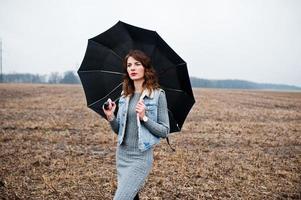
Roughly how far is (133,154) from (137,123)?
34 centimetres

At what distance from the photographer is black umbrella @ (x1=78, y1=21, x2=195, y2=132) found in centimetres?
400

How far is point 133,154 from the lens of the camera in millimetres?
3641

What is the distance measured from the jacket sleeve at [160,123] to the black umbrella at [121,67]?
1.80 ft

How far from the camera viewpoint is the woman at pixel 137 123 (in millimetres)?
3551

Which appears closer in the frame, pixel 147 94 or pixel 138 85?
pixel 147 94

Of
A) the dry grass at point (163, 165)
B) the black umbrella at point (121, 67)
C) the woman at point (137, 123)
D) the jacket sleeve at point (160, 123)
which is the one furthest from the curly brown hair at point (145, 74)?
the dry grass at point (163, 165)

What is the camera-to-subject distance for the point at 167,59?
13.5ft

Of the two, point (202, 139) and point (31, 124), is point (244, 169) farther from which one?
point (31, 124)

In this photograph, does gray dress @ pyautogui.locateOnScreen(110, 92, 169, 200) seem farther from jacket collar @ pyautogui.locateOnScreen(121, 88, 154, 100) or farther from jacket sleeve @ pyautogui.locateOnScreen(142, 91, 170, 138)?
jacket collar @ pyautogui.locateOnScreen(121, 88, 154, 100)

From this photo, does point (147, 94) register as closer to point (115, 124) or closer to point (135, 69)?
point (135, 69)

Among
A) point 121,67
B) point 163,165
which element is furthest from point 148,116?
point 163,165

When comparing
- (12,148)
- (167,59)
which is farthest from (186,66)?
(12,148)

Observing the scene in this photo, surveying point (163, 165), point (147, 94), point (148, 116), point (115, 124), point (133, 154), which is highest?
point (147, 94)

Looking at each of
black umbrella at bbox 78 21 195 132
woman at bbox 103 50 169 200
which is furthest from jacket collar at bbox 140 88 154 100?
black umbrella at bbox 78 21 195 132
